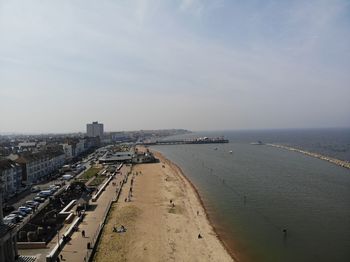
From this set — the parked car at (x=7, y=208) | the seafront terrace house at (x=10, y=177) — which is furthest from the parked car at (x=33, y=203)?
the seafront terrace house at (x=10, y=177)

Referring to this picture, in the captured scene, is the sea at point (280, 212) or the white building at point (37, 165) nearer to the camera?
the sea at point (280, 212)

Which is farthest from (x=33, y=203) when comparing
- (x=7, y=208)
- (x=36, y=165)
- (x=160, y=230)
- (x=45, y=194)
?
(x=36, y=165)

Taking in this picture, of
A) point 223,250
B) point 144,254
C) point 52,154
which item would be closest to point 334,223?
point 223,250

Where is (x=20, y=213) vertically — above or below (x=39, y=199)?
below

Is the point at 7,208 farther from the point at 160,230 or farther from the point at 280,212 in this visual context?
the point at 280,212

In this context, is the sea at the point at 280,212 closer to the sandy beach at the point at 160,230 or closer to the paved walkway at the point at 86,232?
the sandy beach at the point at 160,230

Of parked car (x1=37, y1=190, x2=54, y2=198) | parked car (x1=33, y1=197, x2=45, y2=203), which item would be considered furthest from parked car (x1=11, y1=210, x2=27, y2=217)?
parked car (x1=37, y1=190, x2=54, y2=198)

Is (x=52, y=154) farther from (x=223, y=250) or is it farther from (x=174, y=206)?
(x=223, y=250)

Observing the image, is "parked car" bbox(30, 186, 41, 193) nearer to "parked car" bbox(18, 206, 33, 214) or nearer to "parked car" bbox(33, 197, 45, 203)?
"parked car" bbox(33, 197, 45, 203)
